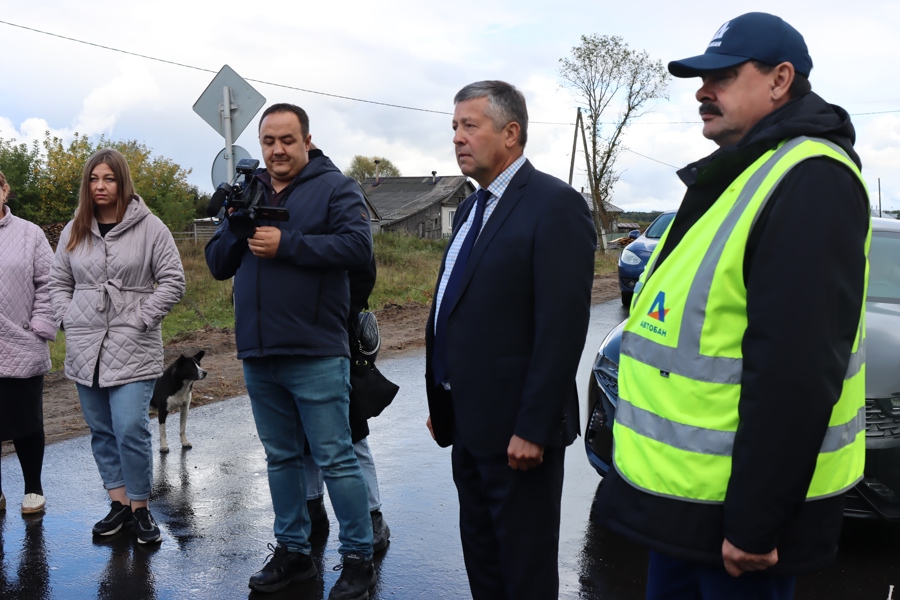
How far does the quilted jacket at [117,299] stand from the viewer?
4738mm

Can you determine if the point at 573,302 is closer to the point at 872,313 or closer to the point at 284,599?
the point at 284,599

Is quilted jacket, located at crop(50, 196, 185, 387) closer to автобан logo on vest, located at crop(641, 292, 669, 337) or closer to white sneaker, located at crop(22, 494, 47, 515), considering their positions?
white sneaker, located at crop(22, 494, 47, 515)

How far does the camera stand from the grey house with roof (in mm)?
72812

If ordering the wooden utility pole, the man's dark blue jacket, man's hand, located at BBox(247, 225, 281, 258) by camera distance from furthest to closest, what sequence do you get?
the wooden utility pole < the man's dark blue jacket < man's hand, located at BBox(247, 225, 281, 258)

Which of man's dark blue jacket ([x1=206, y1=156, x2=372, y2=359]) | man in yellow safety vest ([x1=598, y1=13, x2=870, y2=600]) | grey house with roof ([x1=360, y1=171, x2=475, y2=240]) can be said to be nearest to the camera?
man in yellow safety vest ([x1=598, y1=13, x2=870, y2=600])

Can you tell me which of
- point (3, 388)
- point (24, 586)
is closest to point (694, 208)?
point (24, 586)

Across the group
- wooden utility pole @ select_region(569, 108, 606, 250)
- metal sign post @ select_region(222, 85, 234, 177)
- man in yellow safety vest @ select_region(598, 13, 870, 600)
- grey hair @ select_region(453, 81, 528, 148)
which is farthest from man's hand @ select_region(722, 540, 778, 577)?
wooden utility pole @ select_region(569, 108, 606, 250)

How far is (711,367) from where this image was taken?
199 cm

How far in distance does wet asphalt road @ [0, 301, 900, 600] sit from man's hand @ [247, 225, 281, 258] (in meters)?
1.68

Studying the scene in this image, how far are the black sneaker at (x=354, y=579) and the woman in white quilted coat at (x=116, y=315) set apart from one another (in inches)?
51.0

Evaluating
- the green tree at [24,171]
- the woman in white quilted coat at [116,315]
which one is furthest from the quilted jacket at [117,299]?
the green tree at [24,171]

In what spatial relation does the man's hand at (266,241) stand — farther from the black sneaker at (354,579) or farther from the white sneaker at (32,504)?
the white sneaker at (32,504)

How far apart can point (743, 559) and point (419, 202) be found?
74215 mm

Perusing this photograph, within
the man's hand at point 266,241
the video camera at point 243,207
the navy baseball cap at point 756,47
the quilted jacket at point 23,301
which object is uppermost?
the navy baseball cap at point 756,47
